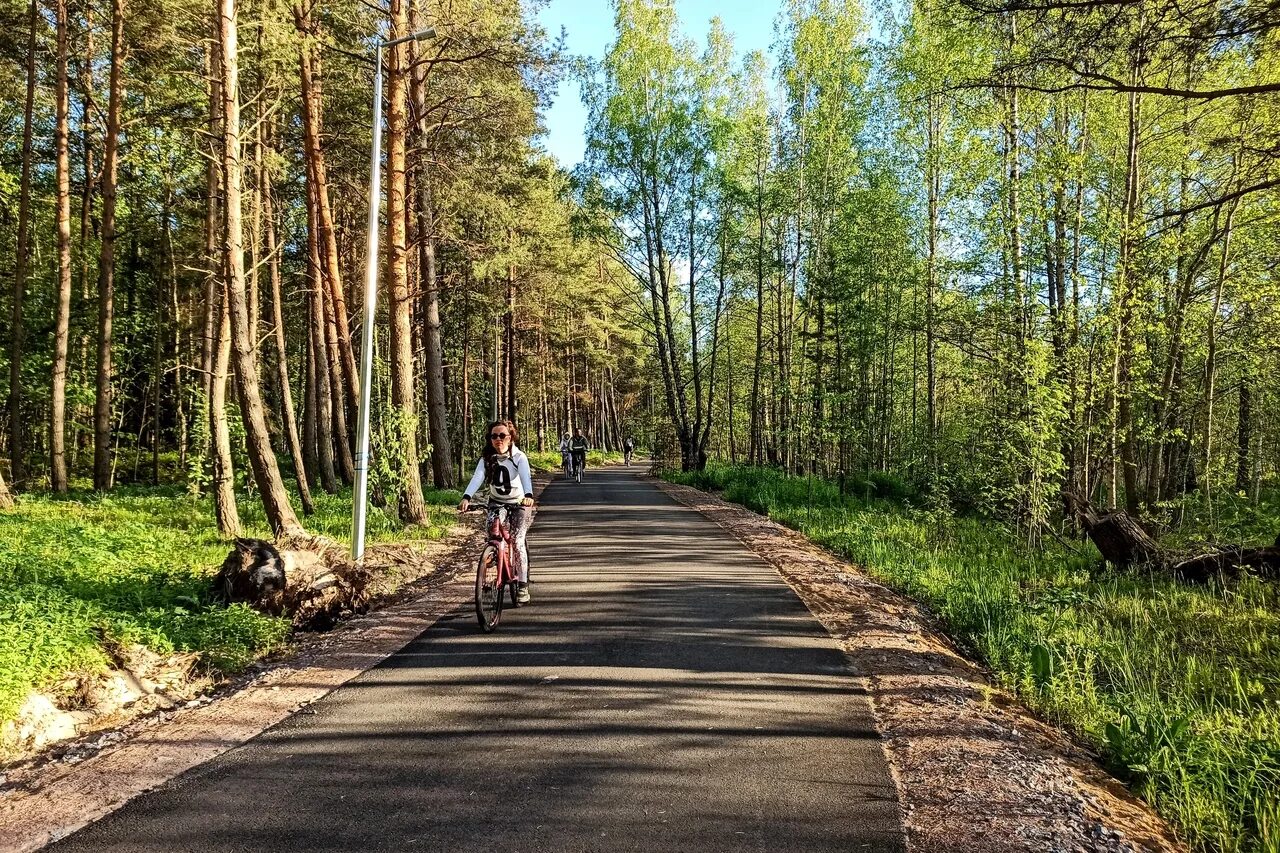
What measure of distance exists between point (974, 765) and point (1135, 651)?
3623 millimetres

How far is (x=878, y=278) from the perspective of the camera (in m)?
21.3

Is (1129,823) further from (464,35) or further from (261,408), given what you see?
(464,35)

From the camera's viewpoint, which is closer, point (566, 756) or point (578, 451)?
point (566, 756)

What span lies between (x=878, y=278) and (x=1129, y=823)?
19.6 meters

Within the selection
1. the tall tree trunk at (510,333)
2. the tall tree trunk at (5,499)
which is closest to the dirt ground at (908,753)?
the tall tree trunk at (5,499)

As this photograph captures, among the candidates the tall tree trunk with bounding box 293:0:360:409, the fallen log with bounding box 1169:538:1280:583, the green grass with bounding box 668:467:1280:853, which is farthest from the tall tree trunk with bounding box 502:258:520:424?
the fallen log with bounding box 1169:538:1280:583

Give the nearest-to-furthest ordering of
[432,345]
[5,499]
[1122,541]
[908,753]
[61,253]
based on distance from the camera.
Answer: [908,753] < [1122,541] < [5,499] < [61,253] < [432,345]

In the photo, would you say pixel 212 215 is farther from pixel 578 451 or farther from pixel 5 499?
pixel 578 451

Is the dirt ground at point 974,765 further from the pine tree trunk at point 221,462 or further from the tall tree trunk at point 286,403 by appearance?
the tall tree trunk at point 286,403

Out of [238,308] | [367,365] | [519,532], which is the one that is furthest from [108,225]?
[519,532]

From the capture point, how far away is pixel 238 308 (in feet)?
31.9

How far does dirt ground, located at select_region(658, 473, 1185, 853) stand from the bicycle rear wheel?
131 inches

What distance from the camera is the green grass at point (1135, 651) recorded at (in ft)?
12.3

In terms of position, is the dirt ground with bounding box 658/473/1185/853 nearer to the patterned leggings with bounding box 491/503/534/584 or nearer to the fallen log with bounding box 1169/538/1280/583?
the patterned leggings with bounding box 491/503/534/584
